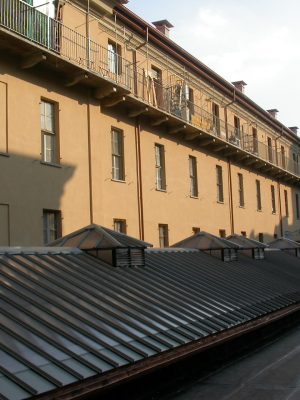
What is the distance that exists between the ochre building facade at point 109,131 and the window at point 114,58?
0.05 metres

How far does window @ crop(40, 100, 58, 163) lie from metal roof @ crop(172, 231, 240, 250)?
190 inches

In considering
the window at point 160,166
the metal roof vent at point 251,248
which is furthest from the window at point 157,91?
the metal roof vent at point 251,248

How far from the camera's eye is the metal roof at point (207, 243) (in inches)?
652

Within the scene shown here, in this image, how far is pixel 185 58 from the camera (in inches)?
1085

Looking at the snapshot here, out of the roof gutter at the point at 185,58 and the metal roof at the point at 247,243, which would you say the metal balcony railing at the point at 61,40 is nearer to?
the roof gutter at the point at 185,58

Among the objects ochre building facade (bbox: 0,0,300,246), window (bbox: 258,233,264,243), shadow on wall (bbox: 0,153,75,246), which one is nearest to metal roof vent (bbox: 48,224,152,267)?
shadow on wall (bbox: 0,153,75,246)

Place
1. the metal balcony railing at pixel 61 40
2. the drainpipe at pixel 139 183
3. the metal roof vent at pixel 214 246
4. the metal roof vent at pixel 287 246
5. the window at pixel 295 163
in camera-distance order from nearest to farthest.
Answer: the metal balcony railing at pixel 61 40
the metal roof vent at pixel 214 246
the drainpipe at pixel 139 183
the metal roof vent at pixel 287 246
the window at pixel 295 163

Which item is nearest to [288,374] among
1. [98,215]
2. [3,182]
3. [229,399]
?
[229,399]

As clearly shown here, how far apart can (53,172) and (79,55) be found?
13.6 ft

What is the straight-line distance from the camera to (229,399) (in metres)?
8.25

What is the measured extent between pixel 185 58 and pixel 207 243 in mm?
13331

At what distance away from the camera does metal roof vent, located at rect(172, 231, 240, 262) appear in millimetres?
16453

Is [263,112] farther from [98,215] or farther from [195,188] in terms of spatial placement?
[98,215]

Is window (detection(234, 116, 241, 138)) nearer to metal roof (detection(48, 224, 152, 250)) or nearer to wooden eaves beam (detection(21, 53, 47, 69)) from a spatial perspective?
wooden eaves beam (detection(21, 53, 47, 69))
